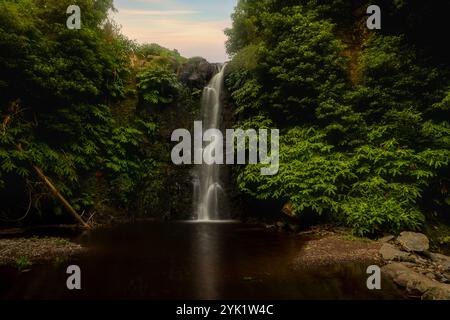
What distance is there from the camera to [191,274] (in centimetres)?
774

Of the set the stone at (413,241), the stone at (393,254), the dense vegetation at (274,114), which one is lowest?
the stone at (393,254)

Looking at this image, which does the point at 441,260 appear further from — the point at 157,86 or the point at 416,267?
the point at 157,86

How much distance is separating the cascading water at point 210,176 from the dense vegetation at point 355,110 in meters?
2.22

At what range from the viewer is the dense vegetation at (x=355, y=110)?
11242 mm

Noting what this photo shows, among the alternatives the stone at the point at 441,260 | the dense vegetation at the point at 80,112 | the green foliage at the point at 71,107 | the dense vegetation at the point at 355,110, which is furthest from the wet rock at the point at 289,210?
the green foliage at the point at 71,107

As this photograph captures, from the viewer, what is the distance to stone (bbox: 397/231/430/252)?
9305 mm

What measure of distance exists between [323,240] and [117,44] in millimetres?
14177

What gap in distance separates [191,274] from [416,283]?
4814mm

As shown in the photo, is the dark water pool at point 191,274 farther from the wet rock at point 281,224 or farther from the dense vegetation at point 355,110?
the dense vegetation at point 355,110

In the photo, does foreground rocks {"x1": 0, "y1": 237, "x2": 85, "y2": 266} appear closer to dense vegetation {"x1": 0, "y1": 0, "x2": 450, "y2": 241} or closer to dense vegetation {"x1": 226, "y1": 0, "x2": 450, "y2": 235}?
dense vegetation {"x1": 0, "y1": 0, "x2": 450, "y2": 241}

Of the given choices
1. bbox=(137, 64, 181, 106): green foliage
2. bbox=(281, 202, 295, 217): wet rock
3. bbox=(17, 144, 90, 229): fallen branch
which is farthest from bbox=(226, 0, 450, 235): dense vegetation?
bbox=(17, 144, 90, 229): fallen branch

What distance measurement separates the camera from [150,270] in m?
7.93

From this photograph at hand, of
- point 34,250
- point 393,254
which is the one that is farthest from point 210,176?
point 393,254
